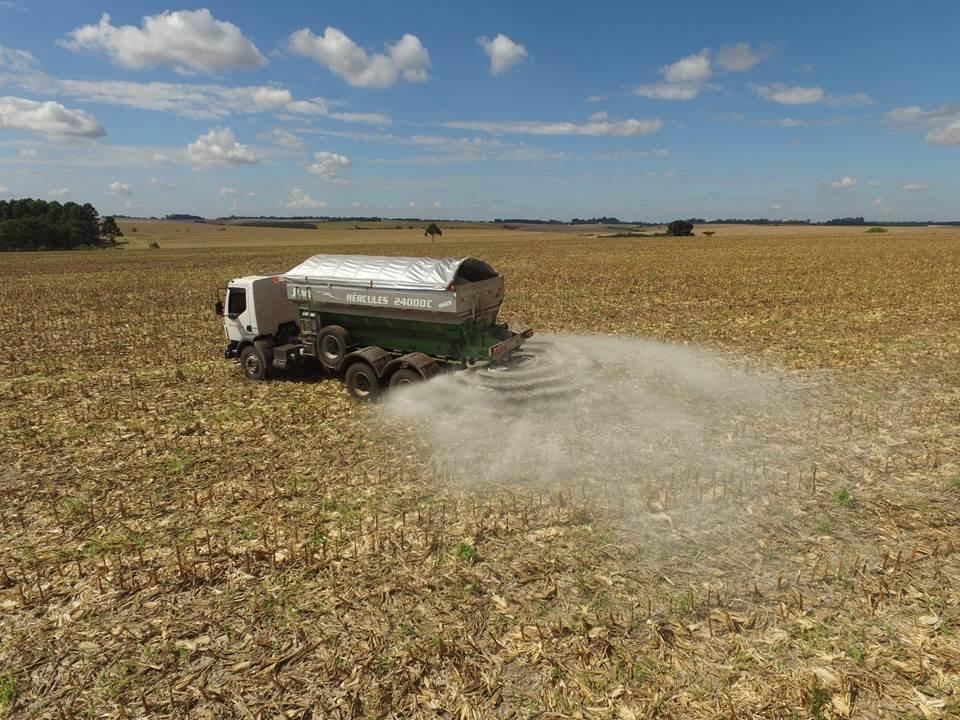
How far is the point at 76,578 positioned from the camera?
702 cm

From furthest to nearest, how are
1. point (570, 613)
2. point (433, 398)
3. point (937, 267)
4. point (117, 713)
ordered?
point (937, 267) → point (433, 398) → point (570, 613) → point (117, 713)

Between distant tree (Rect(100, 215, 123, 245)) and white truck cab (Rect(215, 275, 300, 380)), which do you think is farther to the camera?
distant tree (Rect(100, 215, 123, 245))

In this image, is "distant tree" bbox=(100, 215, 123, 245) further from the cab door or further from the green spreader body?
the green spreader body

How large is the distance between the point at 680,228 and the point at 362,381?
127m

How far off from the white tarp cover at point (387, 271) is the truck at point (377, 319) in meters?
0.03

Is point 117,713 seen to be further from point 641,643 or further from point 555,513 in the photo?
point 555,513

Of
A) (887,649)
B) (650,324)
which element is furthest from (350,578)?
(650,324)

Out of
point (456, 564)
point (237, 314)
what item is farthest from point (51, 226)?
point (456, 564)

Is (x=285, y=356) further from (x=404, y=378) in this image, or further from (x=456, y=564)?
(x=456, y=564)

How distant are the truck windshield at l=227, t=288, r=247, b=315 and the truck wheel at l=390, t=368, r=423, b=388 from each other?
5.58m

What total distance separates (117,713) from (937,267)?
180ft

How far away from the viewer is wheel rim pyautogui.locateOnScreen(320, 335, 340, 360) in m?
14.8

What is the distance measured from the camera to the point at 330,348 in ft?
49.1

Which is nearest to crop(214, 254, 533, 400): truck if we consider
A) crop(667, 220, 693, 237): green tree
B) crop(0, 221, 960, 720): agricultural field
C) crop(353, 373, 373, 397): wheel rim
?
crop(353, 373, 373, 397): wheel rim
